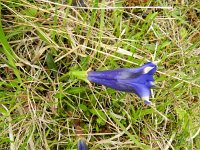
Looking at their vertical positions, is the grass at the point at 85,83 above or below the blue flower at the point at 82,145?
above

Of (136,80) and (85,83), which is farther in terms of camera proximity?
(85,83)

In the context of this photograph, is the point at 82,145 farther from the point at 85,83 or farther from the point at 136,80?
the point at 136,80

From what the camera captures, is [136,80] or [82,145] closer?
[136,80]

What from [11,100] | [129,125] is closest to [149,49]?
[129,125]

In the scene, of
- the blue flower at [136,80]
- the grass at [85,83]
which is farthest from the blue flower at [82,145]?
the blue flower at [136,80]

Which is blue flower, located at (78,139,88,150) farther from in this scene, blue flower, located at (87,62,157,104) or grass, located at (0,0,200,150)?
blue flower, located at (87,62,157,104)

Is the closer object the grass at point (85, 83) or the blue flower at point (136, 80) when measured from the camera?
the blue flower at point (136, 80)

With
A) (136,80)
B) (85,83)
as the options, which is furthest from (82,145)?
(136,80)

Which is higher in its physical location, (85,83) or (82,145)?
(85,83)

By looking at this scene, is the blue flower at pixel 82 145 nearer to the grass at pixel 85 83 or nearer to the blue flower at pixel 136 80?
the grass at pixel 85 83
